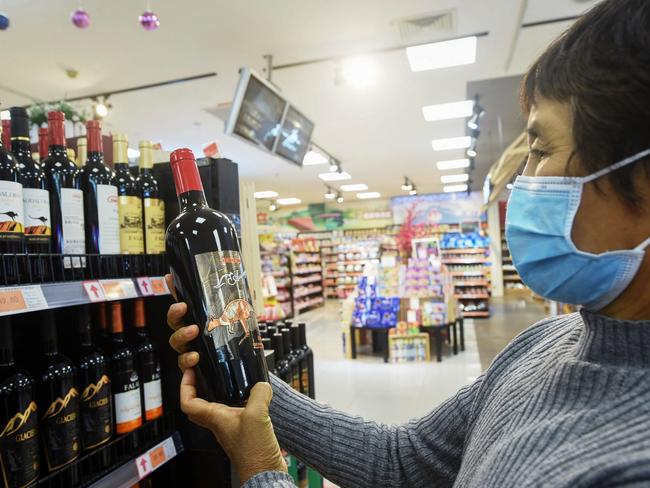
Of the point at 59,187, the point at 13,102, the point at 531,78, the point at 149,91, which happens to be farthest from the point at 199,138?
the point at 531,78

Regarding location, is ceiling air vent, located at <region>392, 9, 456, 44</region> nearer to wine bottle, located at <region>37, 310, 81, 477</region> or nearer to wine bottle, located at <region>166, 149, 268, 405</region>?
wine bottle, located at <region>166, 149, 268, 405</region>

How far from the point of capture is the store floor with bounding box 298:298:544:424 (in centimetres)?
479

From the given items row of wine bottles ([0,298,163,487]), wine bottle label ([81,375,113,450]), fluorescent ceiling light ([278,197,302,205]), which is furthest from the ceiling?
fluorescent ceiling light ([278,197,302,205])

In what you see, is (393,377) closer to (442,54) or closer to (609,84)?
(442,54)

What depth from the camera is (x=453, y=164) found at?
11.4 metres

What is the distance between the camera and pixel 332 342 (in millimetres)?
8250

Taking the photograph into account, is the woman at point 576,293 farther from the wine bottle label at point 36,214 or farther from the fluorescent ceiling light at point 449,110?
the fluorescent ceiling light at point 449,110

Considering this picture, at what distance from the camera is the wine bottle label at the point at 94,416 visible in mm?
1172

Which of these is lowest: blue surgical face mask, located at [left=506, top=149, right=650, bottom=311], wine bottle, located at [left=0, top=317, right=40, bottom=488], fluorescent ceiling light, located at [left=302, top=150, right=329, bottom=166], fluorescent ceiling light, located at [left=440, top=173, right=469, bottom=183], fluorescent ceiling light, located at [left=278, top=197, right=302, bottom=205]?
wine bottle, located at [left=0, top=317, right=40, bottom=488]

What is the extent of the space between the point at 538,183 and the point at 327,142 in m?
7.89

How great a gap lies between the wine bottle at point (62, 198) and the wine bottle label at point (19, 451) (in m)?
0.37

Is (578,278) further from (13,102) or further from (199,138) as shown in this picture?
(199,138)

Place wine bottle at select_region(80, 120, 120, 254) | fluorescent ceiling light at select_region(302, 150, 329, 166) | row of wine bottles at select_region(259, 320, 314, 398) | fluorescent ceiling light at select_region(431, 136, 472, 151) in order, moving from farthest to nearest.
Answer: fluorescent ceiling light at select_region(302, 150, 329, 166) < fluorescent ceiling light at select_region(431, 136, 472, 151) < row of wine bottles at select_region(259, 320, 314, 398) < wine bottle at select_region(80, 120, 120, 254)

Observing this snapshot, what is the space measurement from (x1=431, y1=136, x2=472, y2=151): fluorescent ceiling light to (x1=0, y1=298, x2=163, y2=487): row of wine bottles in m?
8.22
